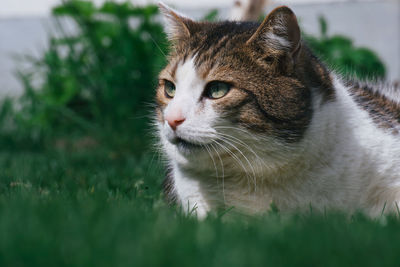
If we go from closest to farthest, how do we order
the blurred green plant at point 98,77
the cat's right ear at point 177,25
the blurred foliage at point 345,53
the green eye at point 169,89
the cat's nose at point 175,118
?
1. the cat's nose at point 175,118
2. the green eye at point 169,89
3. the cat's right ear at point 177,25
4. the blurred green plant at point 98,77
5. the blurred foliage at point 345,53

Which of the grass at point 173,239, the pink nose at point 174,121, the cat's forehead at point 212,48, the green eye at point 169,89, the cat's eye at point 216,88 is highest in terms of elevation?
the cat's forehead at point 212,48

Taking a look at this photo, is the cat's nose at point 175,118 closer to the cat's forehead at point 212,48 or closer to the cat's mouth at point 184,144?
the cat's mouth at point 184,144

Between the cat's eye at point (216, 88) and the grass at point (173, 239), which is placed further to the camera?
the cat's eye at point (216, 88)

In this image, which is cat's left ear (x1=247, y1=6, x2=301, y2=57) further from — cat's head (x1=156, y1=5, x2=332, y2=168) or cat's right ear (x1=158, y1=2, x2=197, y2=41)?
cat's right ear (x1=158, y1=2, x2=197, y2=41)

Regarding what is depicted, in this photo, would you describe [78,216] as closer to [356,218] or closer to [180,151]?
[180,151]

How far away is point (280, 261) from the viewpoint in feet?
3.44

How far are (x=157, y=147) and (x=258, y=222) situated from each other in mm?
959

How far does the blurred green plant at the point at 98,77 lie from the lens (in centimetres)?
417

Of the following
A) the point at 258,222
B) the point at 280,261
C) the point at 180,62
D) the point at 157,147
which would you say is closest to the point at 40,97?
the point at 157,147

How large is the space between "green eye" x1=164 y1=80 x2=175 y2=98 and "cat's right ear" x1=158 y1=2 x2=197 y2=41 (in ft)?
0.88

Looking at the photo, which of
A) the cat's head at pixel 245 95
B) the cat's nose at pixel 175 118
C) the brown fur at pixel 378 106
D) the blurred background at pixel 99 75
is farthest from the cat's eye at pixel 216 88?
the blurred background at pixel 99 75

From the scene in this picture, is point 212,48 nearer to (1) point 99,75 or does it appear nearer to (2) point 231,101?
(2) point 231,101

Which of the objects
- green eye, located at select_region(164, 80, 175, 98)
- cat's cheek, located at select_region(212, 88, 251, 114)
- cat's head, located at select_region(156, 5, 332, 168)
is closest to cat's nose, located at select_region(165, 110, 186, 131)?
cat's head, located at select_region(156, 5, 332, 168)

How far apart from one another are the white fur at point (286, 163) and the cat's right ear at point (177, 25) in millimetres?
315
